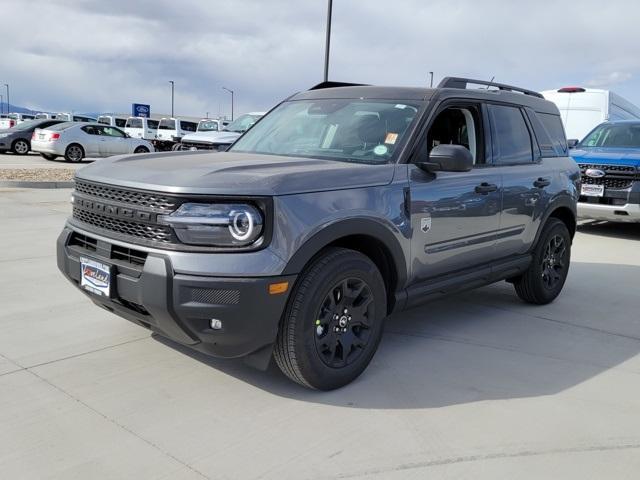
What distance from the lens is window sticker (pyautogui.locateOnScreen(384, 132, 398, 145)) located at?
3957 mm

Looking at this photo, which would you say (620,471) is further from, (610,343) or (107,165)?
(107,165)

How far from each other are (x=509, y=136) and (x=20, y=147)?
75.0ft

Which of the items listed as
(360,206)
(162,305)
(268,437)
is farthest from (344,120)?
(268,437)

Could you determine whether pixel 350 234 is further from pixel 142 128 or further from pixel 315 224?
pixel 142 128

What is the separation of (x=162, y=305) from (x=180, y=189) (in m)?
0.57

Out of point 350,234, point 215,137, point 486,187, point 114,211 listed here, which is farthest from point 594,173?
point 215,137

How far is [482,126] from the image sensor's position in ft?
15.2

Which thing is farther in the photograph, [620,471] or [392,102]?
[392,102]

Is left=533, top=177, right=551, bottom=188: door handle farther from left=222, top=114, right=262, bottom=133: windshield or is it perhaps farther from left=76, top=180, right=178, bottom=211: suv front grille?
left=222, top=114, right=262, bottom=133: windshield

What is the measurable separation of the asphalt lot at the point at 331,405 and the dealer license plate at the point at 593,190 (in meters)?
4.80

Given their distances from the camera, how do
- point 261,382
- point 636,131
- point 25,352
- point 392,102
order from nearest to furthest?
point 261,382
point 25,352
point 392,102
point 636,131

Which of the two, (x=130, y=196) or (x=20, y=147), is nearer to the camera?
(x=130, y=196)

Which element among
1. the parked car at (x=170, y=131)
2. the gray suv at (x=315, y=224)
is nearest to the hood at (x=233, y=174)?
the gray suv at (x=315, y=224)

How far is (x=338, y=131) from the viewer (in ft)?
13.8
